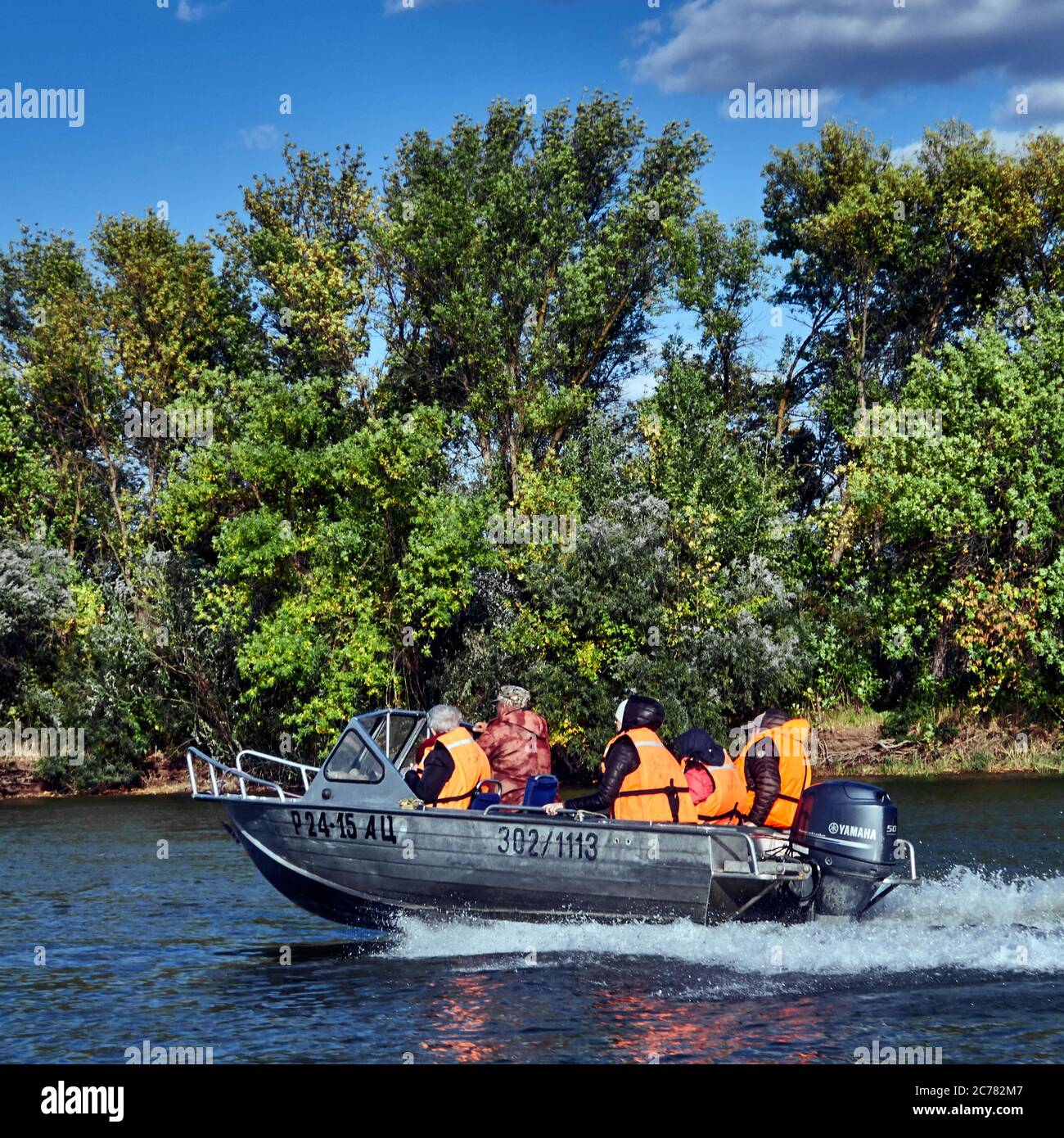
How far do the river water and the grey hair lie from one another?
1.89 m

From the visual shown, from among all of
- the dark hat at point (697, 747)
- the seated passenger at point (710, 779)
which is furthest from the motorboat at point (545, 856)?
the dark hat at point (697, 747)

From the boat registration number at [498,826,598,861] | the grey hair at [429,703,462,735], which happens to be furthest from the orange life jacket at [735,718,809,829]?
the grey hair at [429,703,462,735]

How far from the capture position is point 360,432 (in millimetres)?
36250

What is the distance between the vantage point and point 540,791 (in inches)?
550

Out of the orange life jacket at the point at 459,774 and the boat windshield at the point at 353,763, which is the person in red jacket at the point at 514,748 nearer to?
the orange life jacket at the point at 459,774

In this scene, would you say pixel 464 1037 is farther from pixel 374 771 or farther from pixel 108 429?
pixel 108 429

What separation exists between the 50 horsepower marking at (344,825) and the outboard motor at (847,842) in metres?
3.79

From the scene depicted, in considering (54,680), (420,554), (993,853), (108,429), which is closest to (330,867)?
(993,853)

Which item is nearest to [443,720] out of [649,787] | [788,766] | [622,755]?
[622,755]

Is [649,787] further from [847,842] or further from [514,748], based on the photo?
[847,842]

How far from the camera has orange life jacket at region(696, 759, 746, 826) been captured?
1412cm

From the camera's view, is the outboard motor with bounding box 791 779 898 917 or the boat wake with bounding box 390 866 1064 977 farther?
the outboard motor with bounding box 791 779 898 917

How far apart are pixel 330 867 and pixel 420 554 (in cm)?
2140

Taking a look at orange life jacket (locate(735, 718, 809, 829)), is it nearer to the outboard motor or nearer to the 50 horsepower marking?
the outboard motor
